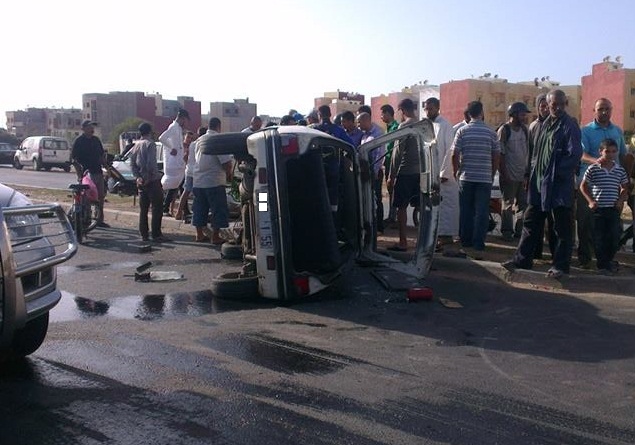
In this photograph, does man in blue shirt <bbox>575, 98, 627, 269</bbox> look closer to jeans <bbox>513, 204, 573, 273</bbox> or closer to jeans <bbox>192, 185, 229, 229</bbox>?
jeans <bbox>513, 204, 573, 273</bbox>

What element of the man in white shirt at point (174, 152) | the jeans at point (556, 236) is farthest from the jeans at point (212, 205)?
the jeans at point (556, 236)

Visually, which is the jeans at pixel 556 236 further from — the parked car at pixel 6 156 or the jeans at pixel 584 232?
the parked car at pixel 6 156

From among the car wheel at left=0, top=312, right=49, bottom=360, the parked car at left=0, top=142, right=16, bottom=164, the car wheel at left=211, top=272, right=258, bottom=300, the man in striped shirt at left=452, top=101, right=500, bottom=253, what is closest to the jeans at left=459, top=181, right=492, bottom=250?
the man in striped shirt at left=452, top=101, right=500, bottom=253

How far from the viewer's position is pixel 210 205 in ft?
36.1

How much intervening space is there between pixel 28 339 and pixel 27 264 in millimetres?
935

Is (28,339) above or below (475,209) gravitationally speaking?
below

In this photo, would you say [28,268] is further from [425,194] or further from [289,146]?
[425,194]

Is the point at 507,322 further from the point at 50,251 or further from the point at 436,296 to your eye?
the point at 50,251

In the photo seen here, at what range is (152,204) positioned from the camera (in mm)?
11805

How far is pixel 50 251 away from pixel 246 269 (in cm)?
302

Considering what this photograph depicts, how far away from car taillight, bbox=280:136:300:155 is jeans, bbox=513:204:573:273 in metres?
2.85

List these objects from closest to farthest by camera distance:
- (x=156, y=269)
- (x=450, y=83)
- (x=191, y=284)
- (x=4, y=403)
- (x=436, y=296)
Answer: (x=4, y=403), (x=436, y=296), (x=191, y=284), (x=156, y=269), (x=450, y=83)

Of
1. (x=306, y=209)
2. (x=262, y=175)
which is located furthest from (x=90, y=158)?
(x=262, y=175)

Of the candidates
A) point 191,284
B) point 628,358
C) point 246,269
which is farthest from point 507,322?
point 191,284
